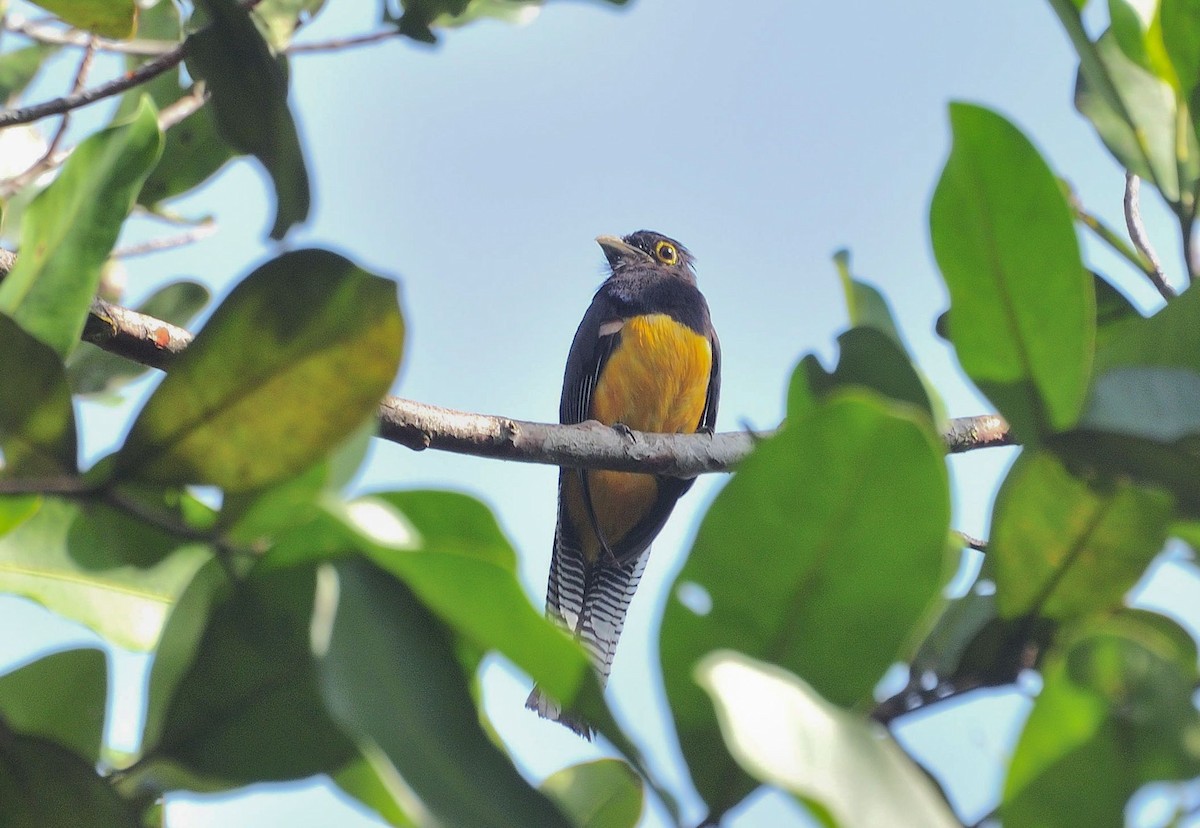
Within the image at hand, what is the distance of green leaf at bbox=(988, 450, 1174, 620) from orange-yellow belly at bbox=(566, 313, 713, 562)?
19.3 ft

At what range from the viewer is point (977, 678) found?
838mm

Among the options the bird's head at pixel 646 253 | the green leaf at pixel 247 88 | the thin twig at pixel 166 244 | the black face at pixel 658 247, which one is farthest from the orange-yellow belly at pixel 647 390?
the green leaf at pixel 247 88

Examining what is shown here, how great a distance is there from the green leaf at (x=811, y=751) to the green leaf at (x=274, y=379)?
34 centimetres

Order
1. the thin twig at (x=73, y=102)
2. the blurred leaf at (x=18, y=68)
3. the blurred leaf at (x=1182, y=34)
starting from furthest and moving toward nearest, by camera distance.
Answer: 1. the blurred leaf at (x=18, y=68)
2. the thin twig at (x=73, y=102)
3. the blurred leaf at (x=1182, y=34)

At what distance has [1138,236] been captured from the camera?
1.73 metres

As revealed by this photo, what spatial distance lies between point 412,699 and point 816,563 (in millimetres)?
249

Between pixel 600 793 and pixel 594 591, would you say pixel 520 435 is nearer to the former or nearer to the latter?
pixel 600 793

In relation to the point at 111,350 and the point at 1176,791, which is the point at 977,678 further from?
the point at 111,350

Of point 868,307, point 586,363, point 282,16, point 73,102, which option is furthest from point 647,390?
point 868,307

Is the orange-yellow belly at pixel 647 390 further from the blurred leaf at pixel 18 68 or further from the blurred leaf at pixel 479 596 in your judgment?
the blurred leaf at pixel 479 596

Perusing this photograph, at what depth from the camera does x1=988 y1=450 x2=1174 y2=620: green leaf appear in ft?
2.65

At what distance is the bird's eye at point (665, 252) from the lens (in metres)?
8.21

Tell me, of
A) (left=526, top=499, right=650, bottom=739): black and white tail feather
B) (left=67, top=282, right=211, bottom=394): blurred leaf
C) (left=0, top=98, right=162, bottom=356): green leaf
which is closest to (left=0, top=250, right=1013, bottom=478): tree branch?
(left=67, top=282, right=211, bottom=394): blurred leaf

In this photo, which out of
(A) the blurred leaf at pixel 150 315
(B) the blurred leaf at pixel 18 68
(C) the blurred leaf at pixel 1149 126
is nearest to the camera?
(C) the blurred leaf at pixel 1149 126
